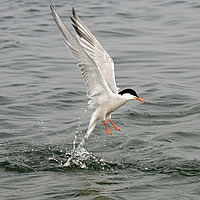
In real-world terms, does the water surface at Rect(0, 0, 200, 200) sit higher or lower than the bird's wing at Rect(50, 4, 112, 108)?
lower

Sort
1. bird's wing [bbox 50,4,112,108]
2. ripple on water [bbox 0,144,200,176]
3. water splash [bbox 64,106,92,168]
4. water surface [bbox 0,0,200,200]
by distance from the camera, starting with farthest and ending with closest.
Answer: water splash [bbox 64,106,92,168] → ripple on water [bbox 0,144,200,176] → water surface [bbox 0,0,200,200] → bird's wing [bbox 50,4,112,108]

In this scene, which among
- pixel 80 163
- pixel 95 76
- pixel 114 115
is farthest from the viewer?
pixel 114 115

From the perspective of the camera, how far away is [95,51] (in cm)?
835

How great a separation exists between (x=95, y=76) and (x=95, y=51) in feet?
3.76

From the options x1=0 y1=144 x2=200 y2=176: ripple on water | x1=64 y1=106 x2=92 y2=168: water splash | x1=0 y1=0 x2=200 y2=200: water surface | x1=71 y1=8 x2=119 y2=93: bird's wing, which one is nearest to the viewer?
x1=0 y1=0 x2=200 y2=200: water surface

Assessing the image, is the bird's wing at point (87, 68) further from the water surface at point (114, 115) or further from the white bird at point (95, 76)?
the water surface at point (114, 115)

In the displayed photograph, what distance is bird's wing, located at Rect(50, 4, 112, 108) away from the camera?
6.79 metres

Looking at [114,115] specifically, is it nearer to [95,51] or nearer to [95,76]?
[95,51]

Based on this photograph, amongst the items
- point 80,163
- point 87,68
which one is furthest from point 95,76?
point 80,163

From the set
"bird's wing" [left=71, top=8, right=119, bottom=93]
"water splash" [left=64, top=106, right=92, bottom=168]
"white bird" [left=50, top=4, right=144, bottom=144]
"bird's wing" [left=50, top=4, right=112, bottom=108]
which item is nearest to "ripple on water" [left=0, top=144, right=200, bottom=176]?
"water splash" [left=64, top=106, right=92, bottom=168]

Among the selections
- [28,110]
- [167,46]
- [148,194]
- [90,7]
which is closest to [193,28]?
[167,46]

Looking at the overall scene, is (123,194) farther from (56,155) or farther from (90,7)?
(90,7)

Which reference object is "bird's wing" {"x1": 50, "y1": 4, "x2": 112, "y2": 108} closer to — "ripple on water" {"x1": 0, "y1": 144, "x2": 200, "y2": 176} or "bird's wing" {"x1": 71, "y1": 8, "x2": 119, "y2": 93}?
"bird's wing" {"x1": 71, "y1": 8, "x2": 119, "y2": 93}

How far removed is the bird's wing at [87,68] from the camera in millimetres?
6793
